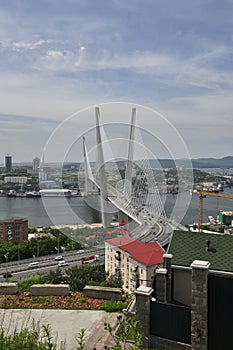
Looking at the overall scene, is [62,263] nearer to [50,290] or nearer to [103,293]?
[50,290]

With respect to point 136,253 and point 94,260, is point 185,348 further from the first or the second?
point 94,260

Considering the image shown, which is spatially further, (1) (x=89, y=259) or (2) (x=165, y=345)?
(1) (x=89, y=259)

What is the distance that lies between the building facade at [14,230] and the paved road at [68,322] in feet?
46.6

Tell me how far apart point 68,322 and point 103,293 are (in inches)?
21.0

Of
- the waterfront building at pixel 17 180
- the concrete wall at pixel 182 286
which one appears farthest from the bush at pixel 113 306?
the waterfront building at pixel 17 180

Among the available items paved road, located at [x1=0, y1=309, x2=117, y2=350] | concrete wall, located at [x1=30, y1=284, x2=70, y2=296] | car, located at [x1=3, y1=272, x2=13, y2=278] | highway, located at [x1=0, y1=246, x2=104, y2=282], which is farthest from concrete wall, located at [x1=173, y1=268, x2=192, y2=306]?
car, located at [x1=3, y1=272, x2=13, y2=278]

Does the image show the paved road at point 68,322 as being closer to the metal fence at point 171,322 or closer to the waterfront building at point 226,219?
the metal fence at point 171,322

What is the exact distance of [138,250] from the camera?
24.6ft

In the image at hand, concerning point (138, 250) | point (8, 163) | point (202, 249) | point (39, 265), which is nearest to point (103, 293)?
point (202, 249)

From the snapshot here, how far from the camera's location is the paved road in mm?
2291

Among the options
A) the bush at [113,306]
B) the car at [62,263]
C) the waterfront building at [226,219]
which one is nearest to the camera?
the bush at [113,306]

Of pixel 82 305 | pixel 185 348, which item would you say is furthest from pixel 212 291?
pixel 82 305

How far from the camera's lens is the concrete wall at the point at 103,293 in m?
3.01

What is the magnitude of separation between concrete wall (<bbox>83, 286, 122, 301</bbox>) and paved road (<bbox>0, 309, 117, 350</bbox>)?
0.91ft
